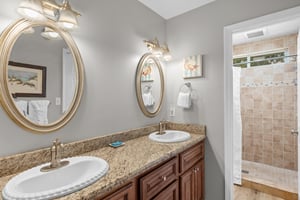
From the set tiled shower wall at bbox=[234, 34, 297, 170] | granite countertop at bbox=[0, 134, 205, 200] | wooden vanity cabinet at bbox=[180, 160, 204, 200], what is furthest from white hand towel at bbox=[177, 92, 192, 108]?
tiled shower wall at bbox=[234, 34, 297, 170]

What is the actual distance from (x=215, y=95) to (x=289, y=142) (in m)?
1.98

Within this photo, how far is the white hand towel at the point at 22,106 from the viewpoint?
0.98 meters

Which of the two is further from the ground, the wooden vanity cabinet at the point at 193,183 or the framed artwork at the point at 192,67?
the framed artwork at the point at 192,67

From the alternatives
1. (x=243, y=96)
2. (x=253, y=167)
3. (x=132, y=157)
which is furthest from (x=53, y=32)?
(x=253, y=167)

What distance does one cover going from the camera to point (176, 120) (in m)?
2.14

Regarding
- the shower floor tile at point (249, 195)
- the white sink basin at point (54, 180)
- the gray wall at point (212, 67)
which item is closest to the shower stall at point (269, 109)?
the shower floor tile at point (249, 195)

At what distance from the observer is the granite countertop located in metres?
0.76

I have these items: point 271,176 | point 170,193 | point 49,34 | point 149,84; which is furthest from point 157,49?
point 271,176

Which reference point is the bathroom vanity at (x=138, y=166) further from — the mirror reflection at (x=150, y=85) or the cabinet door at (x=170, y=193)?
the mirror reflection at (x=150, y=85)

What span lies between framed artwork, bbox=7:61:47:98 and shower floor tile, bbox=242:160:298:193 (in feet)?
9.30

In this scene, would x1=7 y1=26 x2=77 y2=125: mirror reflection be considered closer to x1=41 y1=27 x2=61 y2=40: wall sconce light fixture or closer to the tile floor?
x1=41 y1=27 x2=61 y2=40: wall sconce light fixture

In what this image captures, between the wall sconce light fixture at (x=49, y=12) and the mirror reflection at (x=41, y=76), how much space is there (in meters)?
0.09

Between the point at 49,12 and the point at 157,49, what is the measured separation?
1.14 m

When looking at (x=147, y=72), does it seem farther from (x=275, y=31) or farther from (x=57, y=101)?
(x=275, y=31)
